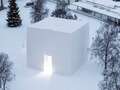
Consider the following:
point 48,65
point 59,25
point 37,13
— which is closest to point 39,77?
point 48,65

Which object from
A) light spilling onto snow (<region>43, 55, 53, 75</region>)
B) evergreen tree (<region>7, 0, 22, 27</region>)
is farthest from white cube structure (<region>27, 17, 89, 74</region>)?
evergreen tree (<region>7, 0, 22, 27</region>)

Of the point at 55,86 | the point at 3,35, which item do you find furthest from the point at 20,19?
the point at 55,86

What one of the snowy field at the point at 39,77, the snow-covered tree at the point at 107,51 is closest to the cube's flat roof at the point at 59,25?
the snow-covered tree at the point at 107,51

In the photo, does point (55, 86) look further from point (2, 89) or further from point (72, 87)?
point (2, 89)

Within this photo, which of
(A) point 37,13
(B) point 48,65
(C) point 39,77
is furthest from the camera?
(A) point 37,13

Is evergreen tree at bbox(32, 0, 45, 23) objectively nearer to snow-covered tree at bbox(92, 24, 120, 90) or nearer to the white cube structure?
the white cube structure

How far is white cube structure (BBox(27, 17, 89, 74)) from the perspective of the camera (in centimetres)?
2302

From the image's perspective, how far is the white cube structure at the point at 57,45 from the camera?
75.5 ft

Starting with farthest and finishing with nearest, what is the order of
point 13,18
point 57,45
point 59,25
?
→ point 13,18 → point 59,25 → point 57,45

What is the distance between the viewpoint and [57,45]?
75.6 feet

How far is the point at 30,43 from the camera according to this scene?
24062mm

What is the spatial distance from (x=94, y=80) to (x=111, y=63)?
5.48 ft

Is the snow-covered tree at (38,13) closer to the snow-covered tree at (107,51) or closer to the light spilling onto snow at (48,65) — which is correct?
the snow-covered tree at (107,51)

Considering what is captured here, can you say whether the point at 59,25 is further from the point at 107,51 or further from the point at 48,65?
the point at 107,51
